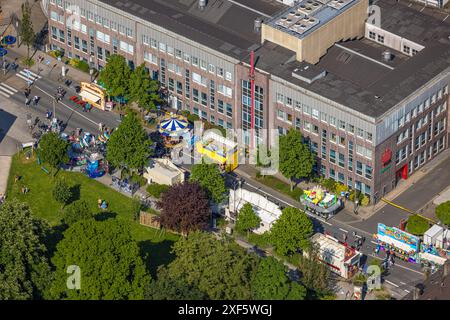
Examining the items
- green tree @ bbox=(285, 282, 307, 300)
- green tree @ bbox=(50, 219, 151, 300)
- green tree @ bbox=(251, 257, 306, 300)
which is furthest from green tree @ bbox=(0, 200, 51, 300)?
green tree @ bbox=(285, 282, 307, 300)

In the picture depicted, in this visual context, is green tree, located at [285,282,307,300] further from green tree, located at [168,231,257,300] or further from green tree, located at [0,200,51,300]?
green tree, located at [0,200,51,300]

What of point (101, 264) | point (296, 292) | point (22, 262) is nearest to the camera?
point (296, 292)

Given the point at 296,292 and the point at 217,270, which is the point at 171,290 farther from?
the point at 296,292

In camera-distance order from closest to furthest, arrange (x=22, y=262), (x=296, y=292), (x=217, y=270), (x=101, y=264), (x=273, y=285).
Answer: (x=273, y=285)
(x=296, y=292)
(x=101, y=264)
(x=217, y=270)
(x=22, y=262)

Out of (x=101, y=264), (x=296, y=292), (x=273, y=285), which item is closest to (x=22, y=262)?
(x=101, y=264)

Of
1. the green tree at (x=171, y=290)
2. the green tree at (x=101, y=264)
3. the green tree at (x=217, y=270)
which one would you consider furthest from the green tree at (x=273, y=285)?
the green tree at (x=101, y=264)
